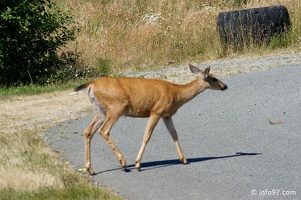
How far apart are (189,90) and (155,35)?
12.3m

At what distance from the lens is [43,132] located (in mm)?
13367

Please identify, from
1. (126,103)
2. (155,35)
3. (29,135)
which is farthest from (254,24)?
(126,103)

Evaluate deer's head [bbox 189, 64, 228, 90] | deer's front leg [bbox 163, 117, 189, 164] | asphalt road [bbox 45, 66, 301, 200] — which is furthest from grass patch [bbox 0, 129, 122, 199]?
deer's head [bbox 189, 64, 228, 90]

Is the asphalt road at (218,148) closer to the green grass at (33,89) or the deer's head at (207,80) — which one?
the deer's head at (207,80)

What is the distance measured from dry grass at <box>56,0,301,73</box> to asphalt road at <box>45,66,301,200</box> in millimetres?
5524

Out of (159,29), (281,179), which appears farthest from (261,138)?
(159,29)

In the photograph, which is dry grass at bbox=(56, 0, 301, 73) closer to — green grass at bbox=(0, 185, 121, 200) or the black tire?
the black tire

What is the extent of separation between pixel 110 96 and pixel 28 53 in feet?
32.6

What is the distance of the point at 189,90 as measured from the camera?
11000 mm

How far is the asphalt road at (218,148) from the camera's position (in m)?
9.05

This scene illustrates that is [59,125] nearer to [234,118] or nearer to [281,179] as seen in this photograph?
[234,118]

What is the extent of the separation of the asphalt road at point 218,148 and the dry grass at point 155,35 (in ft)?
18.1

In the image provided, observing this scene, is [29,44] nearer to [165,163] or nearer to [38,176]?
[165,163]

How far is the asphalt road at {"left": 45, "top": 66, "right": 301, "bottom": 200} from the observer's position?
905 centimetres
